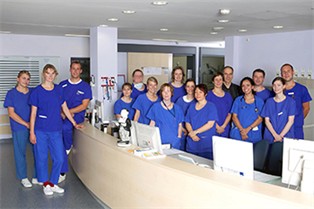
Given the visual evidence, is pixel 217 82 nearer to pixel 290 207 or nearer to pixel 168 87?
pixel 168 87

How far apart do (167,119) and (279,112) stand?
1342 mm

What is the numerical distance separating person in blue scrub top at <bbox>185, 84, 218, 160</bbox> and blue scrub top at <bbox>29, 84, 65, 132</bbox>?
1.54 meters

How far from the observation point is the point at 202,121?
4.10m

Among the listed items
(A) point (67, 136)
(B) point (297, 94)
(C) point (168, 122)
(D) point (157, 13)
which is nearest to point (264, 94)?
(B) point (297, 94)

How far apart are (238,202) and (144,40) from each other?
24.4 ft

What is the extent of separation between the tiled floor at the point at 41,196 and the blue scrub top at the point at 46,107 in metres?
0.81

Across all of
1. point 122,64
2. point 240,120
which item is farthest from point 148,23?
point 122,64

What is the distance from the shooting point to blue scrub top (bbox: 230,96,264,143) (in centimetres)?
450

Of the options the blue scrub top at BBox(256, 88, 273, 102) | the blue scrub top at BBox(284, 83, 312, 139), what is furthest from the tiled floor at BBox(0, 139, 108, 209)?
the blue scrub top at BBox(284, 83, 312, 139)

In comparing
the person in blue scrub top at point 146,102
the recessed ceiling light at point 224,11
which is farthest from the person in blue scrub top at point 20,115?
the recessed ceiling light at point 224,11

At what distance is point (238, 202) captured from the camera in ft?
7.21

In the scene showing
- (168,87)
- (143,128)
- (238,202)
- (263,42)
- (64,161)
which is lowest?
(64,161)

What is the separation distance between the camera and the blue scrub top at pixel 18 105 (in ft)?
15.0

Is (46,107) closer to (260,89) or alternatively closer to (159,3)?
(159,3)
